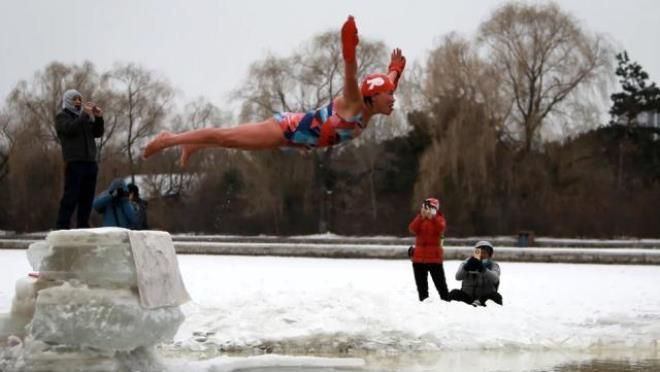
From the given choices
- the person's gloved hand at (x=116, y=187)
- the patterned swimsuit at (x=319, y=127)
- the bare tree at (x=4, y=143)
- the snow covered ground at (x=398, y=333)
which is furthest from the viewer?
the bare tree at (x=4, y=143)

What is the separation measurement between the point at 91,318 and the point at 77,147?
2097 mm

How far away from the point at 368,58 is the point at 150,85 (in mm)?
15428

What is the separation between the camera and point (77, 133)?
9273mm

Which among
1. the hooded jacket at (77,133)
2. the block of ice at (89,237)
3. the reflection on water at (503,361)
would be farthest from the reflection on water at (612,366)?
the hooded jacket at (77,133)

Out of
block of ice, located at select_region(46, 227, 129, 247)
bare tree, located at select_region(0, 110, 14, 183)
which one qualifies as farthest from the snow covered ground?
bare tree, located at select_region(0, 110, 14, 183)

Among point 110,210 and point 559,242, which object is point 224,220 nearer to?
point 559,242

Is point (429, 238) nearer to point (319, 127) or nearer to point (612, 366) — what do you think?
point (612, 366)

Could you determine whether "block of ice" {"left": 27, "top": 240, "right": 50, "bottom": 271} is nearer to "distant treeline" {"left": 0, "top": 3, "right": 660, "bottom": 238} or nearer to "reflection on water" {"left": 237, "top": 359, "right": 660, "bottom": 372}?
"reflection on water" {"left": 237, "top": 359, "right": 660, "bottom": 372}

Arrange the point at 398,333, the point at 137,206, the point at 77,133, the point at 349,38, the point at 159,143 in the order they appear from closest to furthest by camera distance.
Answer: the point at 349,38 < the point at 159,143 < the point at 77,133 < the point at 137,206 < the point at 398,333

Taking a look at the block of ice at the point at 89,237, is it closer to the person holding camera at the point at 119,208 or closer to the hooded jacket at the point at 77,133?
the hooded jacket at the point at 77,133

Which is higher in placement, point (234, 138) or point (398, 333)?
point (234, 138)

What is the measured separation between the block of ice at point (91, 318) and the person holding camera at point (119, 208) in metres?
1.71

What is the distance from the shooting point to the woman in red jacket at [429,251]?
1353 cm

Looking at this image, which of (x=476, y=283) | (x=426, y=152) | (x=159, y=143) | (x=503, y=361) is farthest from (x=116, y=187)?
(x=426, y=152)
